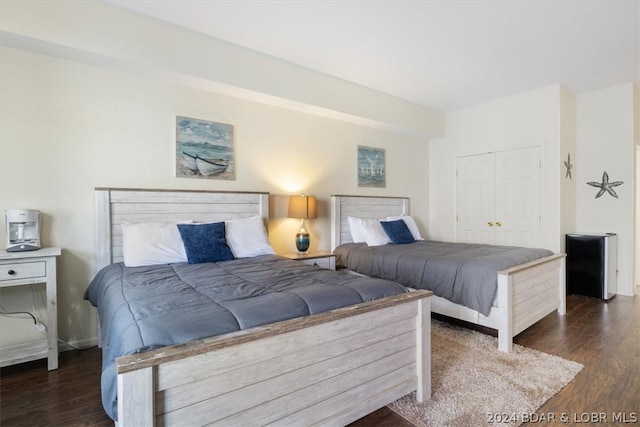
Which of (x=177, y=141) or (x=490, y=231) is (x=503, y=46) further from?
(x=177, y=141)

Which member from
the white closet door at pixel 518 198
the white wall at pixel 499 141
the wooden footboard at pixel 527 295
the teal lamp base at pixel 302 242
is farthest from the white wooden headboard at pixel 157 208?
the white closet door at pixel 518 198

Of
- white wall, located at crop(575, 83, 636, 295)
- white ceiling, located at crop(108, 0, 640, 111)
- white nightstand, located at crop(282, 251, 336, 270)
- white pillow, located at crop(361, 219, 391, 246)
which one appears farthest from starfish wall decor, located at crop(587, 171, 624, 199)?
white nightstand, located at crop(282, 251, 336, 270)

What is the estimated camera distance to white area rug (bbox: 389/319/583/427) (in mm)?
1767

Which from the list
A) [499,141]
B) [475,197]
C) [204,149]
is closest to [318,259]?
[204,149]

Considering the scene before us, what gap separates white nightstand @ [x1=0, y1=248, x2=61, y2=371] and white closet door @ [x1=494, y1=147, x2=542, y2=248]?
5092 millimetres

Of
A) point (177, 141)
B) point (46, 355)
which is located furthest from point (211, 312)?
point (177, 141)

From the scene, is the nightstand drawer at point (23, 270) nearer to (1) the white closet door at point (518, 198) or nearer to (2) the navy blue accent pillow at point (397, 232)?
(2) the navy blue accent pillow at point (397, 232)

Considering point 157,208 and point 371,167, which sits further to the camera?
point 371,167

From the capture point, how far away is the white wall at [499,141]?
413cm

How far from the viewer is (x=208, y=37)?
115 inches

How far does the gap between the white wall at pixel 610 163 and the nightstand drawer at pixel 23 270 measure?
599 cm

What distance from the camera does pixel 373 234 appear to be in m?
4.07

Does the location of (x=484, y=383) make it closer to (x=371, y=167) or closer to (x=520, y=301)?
(x=520, y=301)

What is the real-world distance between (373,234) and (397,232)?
1.15 ft
